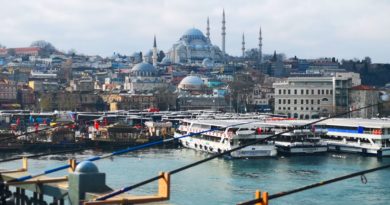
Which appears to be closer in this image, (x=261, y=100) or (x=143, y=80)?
(x=261, y=100)

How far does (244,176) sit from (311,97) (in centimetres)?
1867

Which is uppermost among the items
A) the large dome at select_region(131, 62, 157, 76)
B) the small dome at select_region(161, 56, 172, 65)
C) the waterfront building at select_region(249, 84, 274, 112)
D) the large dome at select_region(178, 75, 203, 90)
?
the small dome at select_region(161, 56, 172, 65)

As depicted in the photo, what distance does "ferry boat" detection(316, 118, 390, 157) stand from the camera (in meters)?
19.1

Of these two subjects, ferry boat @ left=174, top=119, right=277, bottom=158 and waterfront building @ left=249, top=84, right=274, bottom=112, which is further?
waterfront building @ left=249, top=84, right=274, bottom=112

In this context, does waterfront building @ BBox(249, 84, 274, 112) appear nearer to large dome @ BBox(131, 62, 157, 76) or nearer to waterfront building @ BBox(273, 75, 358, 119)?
waterfront building @ BBox(273, 75, 358, 119)

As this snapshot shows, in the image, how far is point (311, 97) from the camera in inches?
1270

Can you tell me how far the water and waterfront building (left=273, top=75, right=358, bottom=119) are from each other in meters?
13.3

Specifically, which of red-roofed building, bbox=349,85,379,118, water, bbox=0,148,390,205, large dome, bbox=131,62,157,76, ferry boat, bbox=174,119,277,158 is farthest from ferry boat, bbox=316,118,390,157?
large dome, bbox=131,62,157,76

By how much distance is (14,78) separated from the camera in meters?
48.3

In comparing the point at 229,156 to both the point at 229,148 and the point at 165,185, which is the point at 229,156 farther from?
the point at 165,185

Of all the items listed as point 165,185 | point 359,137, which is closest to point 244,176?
point 359,137

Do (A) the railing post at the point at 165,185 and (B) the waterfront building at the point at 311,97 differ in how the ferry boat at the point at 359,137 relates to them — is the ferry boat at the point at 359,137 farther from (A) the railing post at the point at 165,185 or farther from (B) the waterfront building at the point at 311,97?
(A) the railing post at the point at 165,185

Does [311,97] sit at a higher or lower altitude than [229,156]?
higher

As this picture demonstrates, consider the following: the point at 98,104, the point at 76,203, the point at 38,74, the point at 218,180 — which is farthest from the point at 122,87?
the point at 76,203
